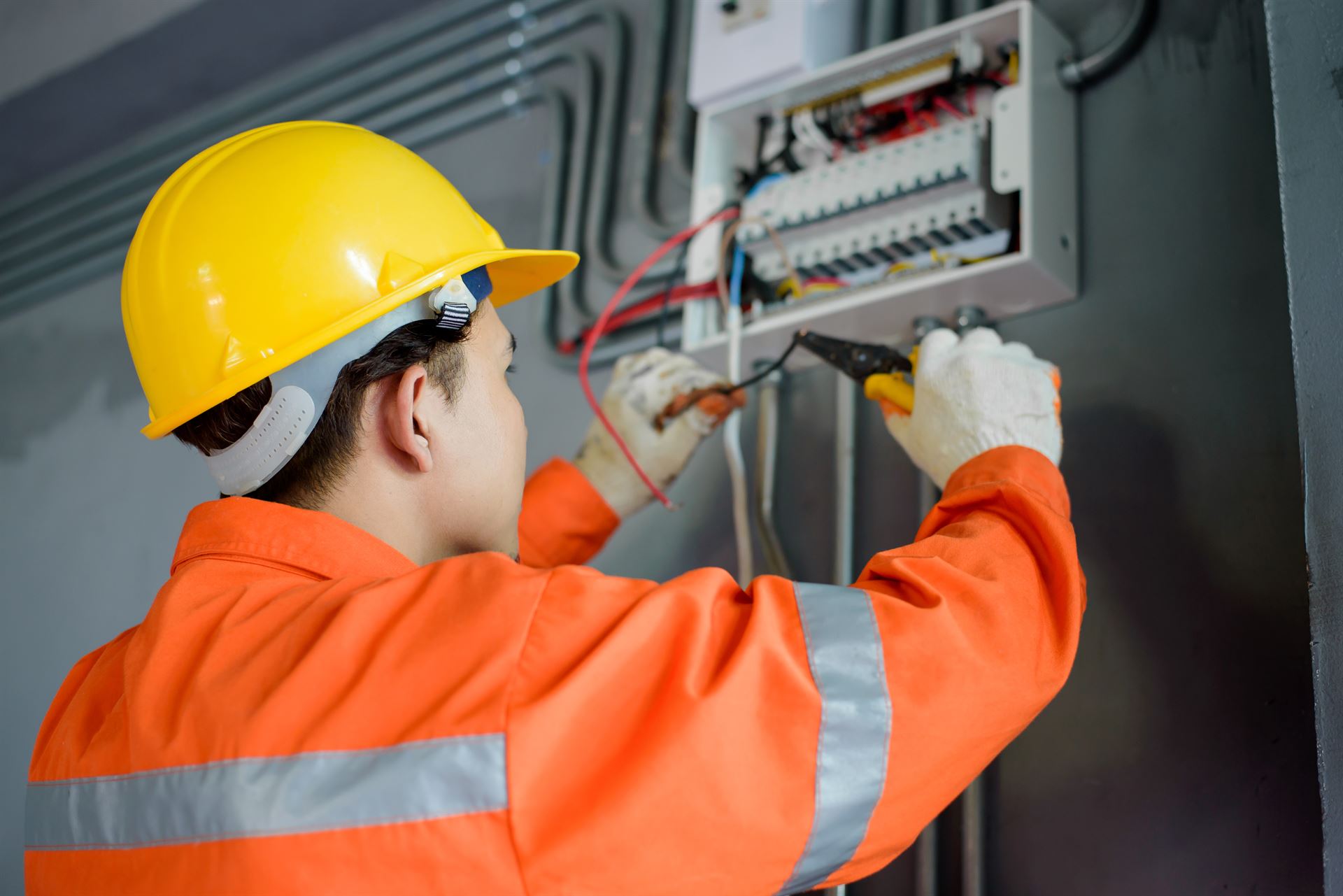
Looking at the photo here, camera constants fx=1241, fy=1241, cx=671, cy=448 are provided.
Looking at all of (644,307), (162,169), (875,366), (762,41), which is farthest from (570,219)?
(162,169)

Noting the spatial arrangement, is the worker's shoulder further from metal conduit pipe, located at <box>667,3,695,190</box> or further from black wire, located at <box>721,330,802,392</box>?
metal conduit pipe, located at <box>667,3,695,190</box>

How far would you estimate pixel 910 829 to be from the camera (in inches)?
38.2

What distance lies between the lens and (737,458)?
64.0 inches

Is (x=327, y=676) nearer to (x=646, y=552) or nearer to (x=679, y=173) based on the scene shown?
(x=646, y=552)

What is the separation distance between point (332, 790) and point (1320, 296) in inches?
33.9

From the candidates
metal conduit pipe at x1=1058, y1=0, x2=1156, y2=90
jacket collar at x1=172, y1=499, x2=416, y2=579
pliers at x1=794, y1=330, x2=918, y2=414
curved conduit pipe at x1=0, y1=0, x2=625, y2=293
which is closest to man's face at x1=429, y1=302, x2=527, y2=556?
jacket collar at x1=172, y1=499, x2=416, y2=579

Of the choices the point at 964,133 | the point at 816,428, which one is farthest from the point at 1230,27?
the point at 816,428

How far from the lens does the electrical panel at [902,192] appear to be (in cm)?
148

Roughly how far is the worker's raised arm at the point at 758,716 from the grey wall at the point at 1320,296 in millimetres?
192

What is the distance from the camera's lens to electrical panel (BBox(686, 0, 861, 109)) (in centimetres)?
171

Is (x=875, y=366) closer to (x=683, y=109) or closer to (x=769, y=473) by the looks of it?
(x=769, y=473)

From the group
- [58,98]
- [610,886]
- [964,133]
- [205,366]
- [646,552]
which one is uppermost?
[58,98]

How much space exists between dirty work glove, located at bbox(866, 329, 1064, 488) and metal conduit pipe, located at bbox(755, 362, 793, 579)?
0.38 meters

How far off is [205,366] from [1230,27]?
49.7 inches
